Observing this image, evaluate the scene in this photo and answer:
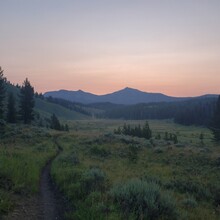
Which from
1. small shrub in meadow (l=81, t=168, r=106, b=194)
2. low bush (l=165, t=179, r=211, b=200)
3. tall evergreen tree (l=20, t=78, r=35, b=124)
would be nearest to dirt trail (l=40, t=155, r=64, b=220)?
small shrub in meadow (l=81, t=168, r=106, b=194)

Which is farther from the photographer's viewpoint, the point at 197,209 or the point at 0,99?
the point at 0,99

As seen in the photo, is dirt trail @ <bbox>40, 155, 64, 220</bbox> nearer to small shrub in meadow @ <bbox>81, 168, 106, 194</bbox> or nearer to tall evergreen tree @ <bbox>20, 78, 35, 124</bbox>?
small shrub in meadow @ <bbox>81, 168, 106, 194</bbox>

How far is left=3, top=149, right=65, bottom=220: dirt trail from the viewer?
34.4ft

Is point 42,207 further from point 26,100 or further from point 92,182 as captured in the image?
point 26,100

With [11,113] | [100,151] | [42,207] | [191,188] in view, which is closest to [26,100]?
[11,113]

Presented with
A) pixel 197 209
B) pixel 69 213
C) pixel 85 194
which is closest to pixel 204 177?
pixel 197 209

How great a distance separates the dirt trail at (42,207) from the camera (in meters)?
10.5

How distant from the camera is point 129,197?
37.0 feet

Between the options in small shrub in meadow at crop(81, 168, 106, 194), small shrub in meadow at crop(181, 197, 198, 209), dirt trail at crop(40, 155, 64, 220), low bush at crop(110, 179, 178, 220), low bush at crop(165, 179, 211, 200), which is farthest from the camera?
low bush at crop(165, 179, 211, 200)

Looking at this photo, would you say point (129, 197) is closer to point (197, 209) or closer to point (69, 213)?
point (69, 213)

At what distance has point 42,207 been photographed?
460 inches

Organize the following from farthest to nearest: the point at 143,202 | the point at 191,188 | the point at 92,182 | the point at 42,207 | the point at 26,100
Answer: the point at 26,100, the point at 191,188, the point at 92,182, the point at 42,207, the point at 143,202

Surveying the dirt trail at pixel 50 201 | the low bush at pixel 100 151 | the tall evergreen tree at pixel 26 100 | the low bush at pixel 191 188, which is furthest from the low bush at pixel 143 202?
the tall evergreen tree at pixel 26 100

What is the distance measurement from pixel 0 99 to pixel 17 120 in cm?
1183
